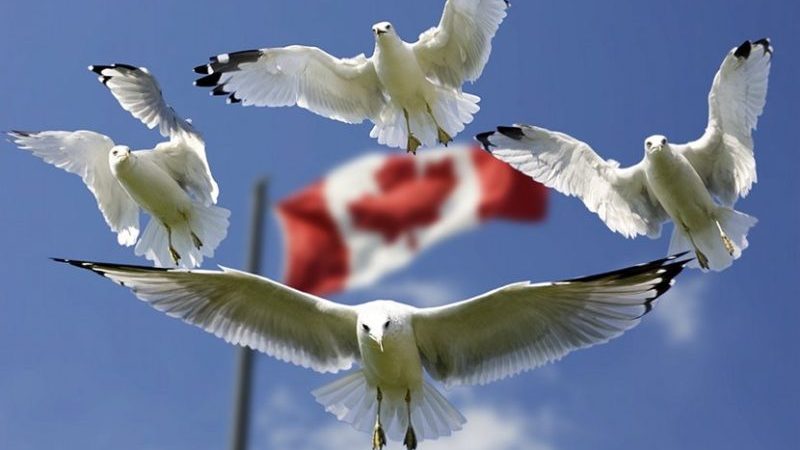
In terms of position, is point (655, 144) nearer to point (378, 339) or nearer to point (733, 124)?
point (733, 124)

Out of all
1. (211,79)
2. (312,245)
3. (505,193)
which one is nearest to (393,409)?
(211,79)

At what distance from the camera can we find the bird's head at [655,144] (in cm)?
922

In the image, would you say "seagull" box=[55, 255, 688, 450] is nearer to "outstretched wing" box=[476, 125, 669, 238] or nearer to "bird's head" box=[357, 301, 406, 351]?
"bird's head" box=[357, 301, 406, 351]

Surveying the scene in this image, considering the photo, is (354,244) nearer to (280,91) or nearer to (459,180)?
(459,180)

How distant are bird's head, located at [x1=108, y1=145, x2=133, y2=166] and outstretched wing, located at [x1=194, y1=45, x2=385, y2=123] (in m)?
1.02

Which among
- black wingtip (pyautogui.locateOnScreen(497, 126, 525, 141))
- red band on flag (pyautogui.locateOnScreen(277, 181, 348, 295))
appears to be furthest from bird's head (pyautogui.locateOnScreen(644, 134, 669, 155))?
red band on flag (pyautogui.locateOnScreen(277, 181, 348, 295))

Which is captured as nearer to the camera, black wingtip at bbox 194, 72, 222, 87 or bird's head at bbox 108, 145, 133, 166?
bird's head at bbox 108, 145, 133, 166

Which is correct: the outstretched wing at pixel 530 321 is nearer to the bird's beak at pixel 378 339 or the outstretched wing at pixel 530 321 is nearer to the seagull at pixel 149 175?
the bird's beak at pixel 378 339

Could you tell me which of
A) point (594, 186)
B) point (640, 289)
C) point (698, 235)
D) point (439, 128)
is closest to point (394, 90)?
point (439, 128)

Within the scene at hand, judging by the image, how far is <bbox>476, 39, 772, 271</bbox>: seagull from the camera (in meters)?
9.27

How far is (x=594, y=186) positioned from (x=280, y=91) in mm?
2133

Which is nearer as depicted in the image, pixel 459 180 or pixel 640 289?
pixel 640 289

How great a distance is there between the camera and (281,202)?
1254 cm

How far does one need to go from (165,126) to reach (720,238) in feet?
11.1
